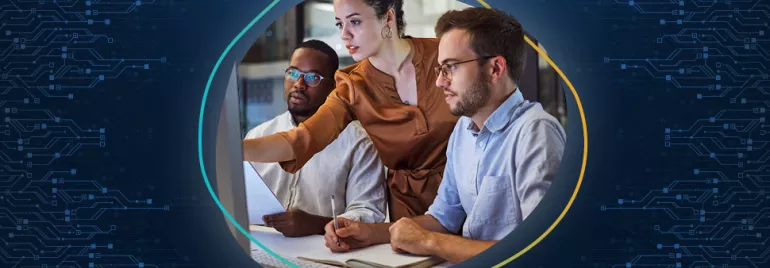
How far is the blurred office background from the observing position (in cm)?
228

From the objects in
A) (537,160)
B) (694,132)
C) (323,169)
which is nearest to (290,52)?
(323,169)

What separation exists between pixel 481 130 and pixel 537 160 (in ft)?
0.69

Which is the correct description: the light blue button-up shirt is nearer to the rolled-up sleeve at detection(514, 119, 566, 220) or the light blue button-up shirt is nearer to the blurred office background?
the rolled-up sleeve at detection(514, 119, 566, 220)

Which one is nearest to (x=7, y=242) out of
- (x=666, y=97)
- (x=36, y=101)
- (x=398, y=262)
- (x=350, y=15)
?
(x=36, y=101)

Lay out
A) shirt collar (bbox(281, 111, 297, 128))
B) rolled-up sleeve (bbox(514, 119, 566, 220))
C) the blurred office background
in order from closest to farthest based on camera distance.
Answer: rolled-up sleeve (bbox(514, 119, 566, 220)) < shirt collar (bbox(281, 111, 297, 128)) < the blurred office background

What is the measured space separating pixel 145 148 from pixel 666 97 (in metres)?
0.90

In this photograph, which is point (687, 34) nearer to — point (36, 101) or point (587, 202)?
point (587, 202)

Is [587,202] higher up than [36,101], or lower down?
lower down

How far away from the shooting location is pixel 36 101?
1.24m

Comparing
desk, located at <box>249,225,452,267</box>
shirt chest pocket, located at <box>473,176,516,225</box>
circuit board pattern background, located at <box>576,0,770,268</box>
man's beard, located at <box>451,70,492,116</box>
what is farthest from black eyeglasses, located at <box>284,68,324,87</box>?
circuit board pattern background, located at <box>576,0,770,268</box>

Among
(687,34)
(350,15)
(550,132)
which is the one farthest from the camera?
(350,15)

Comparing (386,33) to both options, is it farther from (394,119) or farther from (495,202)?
(495,202)

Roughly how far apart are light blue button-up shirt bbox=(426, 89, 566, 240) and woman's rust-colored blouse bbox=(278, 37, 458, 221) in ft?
0.56

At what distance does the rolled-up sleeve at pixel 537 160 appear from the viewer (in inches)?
55.4
